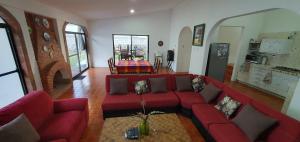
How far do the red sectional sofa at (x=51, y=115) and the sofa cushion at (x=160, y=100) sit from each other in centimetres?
121

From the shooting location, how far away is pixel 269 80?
4.16 meters

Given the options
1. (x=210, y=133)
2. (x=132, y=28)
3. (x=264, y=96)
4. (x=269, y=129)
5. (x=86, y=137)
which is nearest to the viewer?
(x=269, y=129)

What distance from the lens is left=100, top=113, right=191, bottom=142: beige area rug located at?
209 centimetres

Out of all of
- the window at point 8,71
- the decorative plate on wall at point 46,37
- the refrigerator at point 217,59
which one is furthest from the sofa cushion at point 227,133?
the decorative plate on wall at point 46,37

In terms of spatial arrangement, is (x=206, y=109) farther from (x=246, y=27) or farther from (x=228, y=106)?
(x=246, y=27)

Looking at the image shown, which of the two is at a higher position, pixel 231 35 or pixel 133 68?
pixel 231 35

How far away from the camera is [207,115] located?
2.29 metres

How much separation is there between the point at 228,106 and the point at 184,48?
4.45m

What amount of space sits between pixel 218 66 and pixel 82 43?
6319 mm

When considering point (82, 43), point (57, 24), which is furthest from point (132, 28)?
point (57, 24)

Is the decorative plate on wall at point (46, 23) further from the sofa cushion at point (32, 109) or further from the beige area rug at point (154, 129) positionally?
the beige area rug at point (154, 129)

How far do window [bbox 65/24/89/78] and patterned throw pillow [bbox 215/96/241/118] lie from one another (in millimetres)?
5452

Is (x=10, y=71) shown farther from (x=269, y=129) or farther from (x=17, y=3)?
(x=269, y=129)

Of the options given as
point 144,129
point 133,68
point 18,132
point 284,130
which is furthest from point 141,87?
point 284,130
